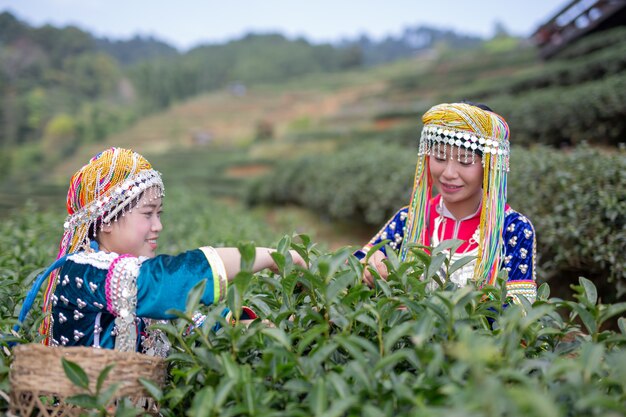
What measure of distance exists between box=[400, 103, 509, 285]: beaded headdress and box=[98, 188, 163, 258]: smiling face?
806 mm

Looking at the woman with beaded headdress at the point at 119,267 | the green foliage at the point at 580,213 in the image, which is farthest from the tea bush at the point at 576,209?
the woman with beaded headdress at the point at 119,267

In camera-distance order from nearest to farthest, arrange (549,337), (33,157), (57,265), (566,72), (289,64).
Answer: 1. (549,337)
2. (57,265)
3. (566,72)
4. (33,157)
5. (289,64)

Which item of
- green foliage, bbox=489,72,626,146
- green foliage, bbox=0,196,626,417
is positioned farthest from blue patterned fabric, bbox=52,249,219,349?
green foliage, bbox=489,72,626,146

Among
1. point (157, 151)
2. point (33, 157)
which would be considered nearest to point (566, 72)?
point (33, 157)

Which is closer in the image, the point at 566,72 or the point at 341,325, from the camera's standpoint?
the point at 341,325

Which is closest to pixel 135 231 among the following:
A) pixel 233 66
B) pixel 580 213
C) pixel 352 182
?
pixel 580 213

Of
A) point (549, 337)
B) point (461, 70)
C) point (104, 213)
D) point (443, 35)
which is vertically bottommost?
point (549, 337)

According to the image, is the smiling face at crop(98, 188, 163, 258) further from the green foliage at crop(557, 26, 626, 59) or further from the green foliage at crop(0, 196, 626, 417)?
the green foliage at crop(557, 26, 626, 59)

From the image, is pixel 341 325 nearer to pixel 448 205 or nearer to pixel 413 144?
pixel 448 205

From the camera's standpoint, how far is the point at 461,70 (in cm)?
2388

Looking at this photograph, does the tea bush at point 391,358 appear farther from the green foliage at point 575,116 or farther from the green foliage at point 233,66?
the green foliage at point 233,66

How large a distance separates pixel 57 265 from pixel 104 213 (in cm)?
19

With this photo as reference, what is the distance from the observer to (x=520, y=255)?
1.93 meters

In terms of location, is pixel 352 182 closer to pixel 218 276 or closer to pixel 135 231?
pixel 135 231
